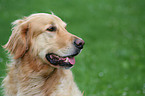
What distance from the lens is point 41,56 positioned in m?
4.15

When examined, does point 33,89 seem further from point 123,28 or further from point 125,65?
point 123,28

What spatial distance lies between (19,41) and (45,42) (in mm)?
433

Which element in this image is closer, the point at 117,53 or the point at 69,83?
the point at 69,83

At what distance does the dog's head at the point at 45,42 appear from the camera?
4129 millimetres

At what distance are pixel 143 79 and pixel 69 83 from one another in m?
3.32

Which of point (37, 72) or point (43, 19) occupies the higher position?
point (43, 19)

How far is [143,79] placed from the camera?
691 cm

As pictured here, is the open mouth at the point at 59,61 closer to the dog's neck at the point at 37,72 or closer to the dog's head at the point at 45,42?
the dog's head at the point at 45,42

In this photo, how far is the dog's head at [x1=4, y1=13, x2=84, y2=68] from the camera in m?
4.13

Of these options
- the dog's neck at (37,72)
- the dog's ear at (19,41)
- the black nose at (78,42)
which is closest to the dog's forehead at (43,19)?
the dog's ear at (19,41)

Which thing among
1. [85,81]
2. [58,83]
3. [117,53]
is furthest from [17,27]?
[117,53]

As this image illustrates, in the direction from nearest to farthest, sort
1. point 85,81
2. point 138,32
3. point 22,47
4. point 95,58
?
1. point 22,47
2. point 85,81
3. point 95,58
4. point 138,32

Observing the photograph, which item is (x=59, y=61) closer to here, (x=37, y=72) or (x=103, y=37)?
(x=37, y=72)

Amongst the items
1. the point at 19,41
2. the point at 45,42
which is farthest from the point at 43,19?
the point at 19,41
